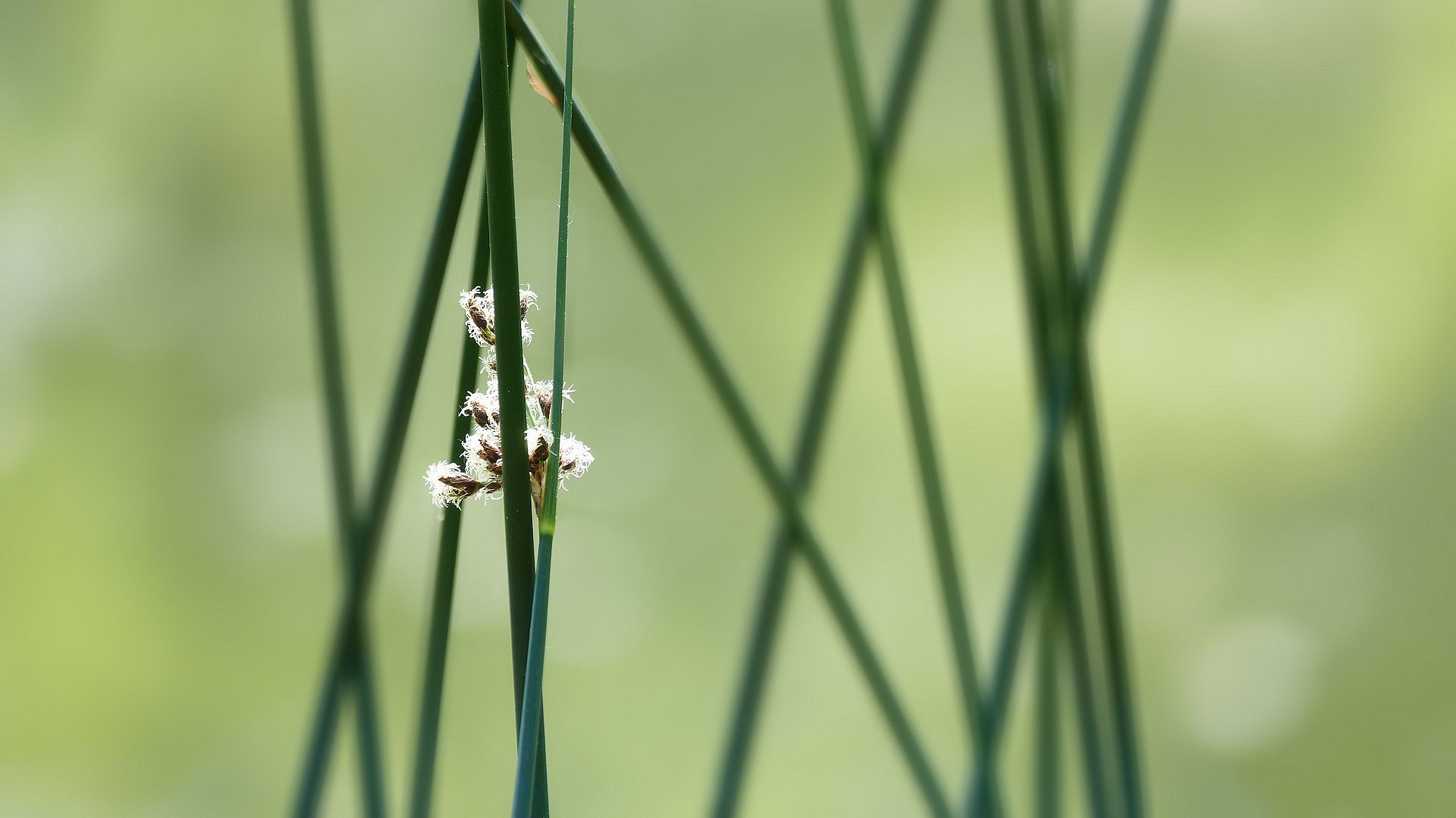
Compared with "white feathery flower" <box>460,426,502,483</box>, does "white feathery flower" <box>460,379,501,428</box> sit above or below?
above

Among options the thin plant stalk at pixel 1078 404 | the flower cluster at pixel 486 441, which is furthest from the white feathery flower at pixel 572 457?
the thin plant stalk at pixel 1078 404

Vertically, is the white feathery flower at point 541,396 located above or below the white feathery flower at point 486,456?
above

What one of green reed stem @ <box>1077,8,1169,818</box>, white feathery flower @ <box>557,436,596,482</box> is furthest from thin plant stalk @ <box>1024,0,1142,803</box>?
white feathery flower @ <box>557,436,596,482</box>

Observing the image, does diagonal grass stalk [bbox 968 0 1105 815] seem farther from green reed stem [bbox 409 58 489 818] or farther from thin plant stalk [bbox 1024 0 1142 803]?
green reed stem [bbox 409 58 489 818]

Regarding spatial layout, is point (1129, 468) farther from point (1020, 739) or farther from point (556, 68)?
point (556, 68)

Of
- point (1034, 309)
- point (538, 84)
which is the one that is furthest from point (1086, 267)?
point (538, 84)

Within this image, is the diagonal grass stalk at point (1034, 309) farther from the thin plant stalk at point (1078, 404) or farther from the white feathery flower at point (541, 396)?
the white feathery flower at point (541, 396)

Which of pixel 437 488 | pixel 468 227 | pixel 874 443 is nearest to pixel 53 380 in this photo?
pixel 468 227

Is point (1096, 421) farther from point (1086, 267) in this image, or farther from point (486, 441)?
point (486, 441)
